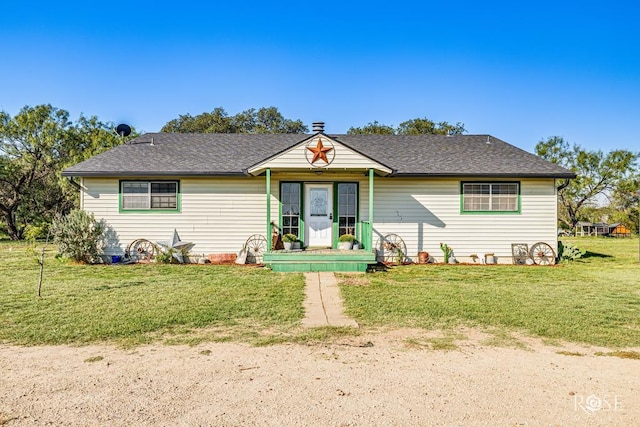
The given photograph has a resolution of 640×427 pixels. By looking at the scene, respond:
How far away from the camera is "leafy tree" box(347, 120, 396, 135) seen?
120 feet

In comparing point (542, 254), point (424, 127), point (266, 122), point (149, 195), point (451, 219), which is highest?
point (266, 122)

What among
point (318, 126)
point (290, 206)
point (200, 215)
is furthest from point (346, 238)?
point (200, 215)

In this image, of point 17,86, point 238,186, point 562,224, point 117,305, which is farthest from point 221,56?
point 562,224

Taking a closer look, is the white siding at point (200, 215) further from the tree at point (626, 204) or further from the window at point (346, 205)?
the tree at point (626, 204)

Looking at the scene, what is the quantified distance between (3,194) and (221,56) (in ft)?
50.7

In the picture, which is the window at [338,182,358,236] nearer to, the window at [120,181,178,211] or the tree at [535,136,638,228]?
the window at [120,181,178,211]

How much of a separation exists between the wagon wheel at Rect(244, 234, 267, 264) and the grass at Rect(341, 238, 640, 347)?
3521 millimetres

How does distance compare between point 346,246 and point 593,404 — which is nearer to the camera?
point 593,404

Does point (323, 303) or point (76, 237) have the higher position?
point (76, 237)

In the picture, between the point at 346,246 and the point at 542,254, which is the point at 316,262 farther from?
the point at 542,254

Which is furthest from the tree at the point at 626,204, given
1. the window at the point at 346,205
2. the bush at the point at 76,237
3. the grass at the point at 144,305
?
the bush at the point at 76,237

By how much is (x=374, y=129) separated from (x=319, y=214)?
2583 centimetres

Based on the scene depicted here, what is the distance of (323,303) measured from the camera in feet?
22.9

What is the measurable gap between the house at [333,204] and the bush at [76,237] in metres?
0.52
